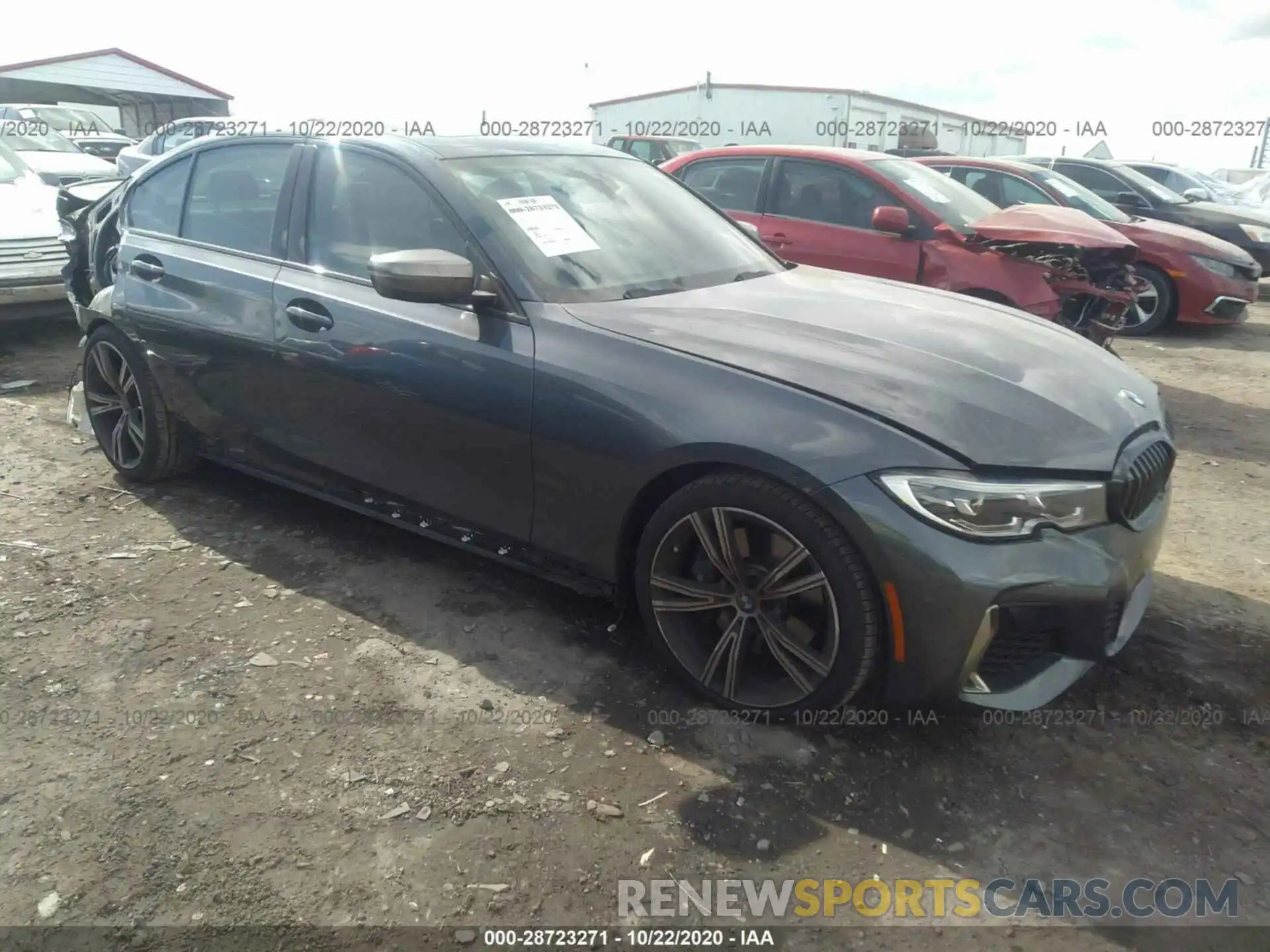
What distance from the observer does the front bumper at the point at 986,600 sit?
234 cm

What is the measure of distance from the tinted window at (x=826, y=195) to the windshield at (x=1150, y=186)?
624cm

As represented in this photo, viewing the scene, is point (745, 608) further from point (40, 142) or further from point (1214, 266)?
point (40, 142)

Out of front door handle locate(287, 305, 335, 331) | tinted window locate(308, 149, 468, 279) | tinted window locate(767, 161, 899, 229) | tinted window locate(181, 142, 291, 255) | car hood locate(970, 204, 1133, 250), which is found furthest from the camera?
tinted window locate(767, 161, 899, 229)

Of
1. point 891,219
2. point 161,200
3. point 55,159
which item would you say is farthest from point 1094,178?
point 55,159

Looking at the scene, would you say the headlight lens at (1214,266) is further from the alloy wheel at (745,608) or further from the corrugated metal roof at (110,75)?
the corrugated metal roof at (110,75)

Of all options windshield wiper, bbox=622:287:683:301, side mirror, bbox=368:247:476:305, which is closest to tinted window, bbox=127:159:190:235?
side mirror, bbox=368:247:476:305

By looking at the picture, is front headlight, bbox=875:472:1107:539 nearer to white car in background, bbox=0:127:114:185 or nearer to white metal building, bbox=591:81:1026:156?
white car in background, bbox=0:127:114:185

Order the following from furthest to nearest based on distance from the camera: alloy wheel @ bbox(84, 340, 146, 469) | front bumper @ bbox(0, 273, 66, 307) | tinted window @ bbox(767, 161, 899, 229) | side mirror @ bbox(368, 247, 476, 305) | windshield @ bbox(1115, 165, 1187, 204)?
windshield @ bbox(1115, 165, 1187, 204)
front bumper @ bbox(0, 273, 66, 307)
tinted window @ bbox(767, 161, 899, 229)
alloy wheel @ bbox(84, 340, 146, 469)
side mirror @ bbox(368, 247, 476, 305)

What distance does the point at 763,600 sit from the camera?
8.66 feet

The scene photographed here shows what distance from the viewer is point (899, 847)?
233 centimetres

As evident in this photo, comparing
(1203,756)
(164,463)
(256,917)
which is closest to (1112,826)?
(1203,756)

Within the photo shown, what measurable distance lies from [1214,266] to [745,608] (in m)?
8.17

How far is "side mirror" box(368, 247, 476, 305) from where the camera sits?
9.32ft

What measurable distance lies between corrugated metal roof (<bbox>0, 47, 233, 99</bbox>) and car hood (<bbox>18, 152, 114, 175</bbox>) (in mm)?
25034
